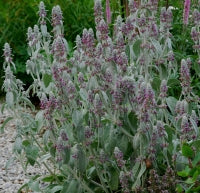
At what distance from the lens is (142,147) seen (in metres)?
2.45

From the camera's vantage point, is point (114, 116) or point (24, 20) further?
point (24, 20)

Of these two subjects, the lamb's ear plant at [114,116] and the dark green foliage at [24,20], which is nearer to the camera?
the lamb's ear plant at [114,116]

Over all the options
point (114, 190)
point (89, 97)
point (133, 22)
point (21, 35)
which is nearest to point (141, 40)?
point (133, 22)

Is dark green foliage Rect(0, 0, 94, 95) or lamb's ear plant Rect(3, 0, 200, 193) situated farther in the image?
dark green foliage Rect(0, 0, 94, 95)

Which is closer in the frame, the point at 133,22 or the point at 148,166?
the point at 148,166

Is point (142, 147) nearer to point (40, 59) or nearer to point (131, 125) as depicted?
point (131, 125)

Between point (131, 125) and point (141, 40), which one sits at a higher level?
point (141, 40)

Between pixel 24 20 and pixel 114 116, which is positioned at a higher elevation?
pixel 24 20

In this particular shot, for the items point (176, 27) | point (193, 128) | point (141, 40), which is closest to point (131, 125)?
point (193, 128)

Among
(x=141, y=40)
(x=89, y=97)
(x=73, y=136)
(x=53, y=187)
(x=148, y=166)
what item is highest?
(x=141, y=40)

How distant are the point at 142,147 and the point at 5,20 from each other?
13.0 feet

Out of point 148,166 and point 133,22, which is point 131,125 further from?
point 133,22

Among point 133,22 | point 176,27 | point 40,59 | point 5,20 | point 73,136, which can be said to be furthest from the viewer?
point 5,20

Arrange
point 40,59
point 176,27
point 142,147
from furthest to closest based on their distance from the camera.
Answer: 1. point 176,27
2. point 40,59
3. point 142,147
